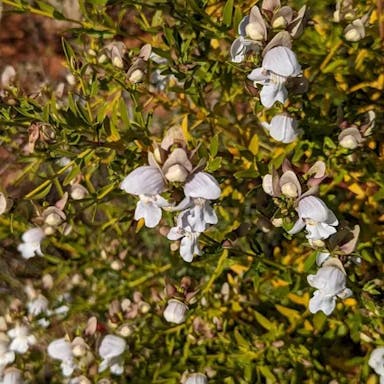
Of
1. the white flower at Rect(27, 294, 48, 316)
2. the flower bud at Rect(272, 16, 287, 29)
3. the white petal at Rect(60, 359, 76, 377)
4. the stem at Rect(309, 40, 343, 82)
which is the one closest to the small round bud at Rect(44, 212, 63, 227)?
the white petal at Rect(60, 359, 76, 377)

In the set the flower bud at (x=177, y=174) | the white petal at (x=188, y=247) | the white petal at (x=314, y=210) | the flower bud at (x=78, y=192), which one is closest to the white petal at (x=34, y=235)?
the flower bud at (x=78, y=192)

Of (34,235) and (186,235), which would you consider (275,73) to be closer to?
(186,235)

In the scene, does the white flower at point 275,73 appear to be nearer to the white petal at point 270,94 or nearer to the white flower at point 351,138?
the white petal at point 270,94

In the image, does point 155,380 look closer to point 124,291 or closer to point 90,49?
point 124,291

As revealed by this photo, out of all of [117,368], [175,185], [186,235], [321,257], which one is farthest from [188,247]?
[117,368]

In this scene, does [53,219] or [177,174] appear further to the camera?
[53,219]

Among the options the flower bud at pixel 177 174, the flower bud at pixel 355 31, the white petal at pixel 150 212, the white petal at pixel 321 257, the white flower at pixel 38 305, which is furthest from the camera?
the white flower at pixel 38 305

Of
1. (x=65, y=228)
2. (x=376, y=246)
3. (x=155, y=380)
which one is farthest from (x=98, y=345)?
(x=376, y=246)
